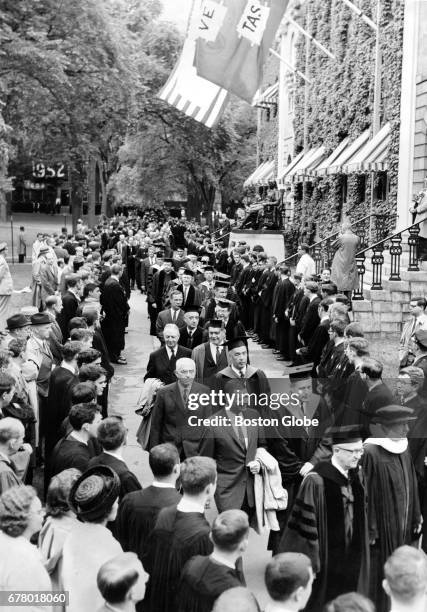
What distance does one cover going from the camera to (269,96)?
49.5 meters

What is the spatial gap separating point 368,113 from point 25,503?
2569 cm

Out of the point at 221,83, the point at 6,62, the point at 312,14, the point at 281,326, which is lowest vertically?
the point at 281,326

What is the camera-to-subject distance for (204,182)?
59938 millimetres

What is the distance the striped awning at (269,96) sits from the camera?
48703 millimetres

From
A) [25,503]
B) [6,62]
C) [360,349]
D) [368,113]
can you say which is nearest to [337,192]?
[368,113]

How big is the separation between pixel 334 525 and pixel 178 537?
4.53ft

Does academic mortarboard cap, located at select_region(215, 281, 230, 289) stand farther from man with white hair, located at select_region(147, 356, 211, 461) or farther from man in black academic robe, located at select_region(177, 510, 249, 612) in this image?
man in black academic robe, located at select_region(177, 510, 249, 612)

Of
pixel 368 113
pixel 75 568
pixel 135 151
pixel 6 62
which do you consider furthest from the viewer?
pixel 135 151

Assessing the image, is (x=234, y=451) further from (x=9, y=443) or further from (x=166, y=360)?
(x=166, y=360)

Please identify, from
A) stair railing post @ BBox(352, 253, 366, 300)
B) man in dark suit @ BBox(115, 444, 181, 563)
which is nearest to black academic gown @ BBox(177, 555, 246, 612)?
man in dark suit @ BBox(115, 444, 181, 563)

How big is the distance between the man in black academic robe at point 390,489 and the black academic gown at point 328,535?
1.01ft

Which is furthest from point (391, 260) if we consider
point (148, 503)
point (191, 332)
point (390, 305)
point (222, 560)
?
point (222, 560)

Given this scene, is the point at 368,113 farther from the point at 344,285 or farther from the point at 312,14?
the point at 344,285

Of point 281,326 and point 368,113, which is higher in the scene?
point 368,113
